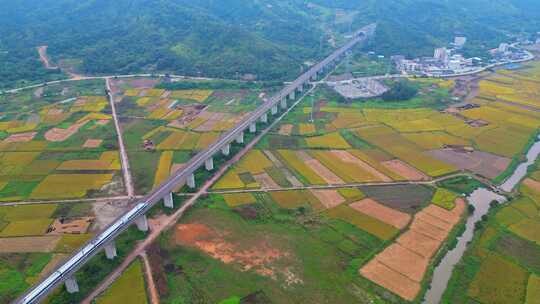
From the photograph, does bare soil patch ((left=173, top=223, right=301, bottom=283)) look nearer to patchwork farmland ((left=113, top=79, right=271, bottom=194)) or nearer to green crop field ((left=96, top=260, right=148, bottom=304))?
green crop field ((left=96, top=260, right=148, bottom=304))

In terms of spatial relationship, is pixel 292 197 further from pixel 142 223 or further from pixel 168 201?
pixel 142 223

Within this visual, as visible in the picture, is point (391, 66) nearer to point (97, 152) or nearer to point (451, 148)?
point (451, 148)

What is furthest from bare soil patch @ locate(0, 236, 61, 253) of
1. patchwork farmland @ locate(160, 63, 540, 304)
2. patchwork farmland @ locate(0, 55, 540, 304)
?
patchwork farmland @ locate(160, 63, 540, 304)

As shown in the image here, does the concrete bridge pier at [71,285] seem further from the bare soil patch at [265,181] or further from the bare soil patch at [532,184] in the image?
the bare soil patch at [532,184]

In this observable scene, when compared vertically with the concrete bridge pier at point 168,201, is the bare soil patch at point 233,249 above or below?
below

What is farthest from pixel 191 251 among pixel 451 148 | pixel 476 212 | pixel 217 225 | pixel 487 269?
pixel 451 148

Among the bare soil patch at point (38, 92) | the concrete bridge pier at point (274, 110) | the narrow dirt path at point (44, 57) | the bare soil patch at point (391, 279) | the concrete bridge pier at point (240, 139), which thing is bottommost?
the bare soil patch at point (391, 279)

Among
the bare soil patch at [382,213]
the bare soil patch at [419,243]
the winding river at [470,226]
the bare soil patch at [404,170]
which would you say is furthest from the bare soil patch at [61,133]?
the winding river at [470,226]
